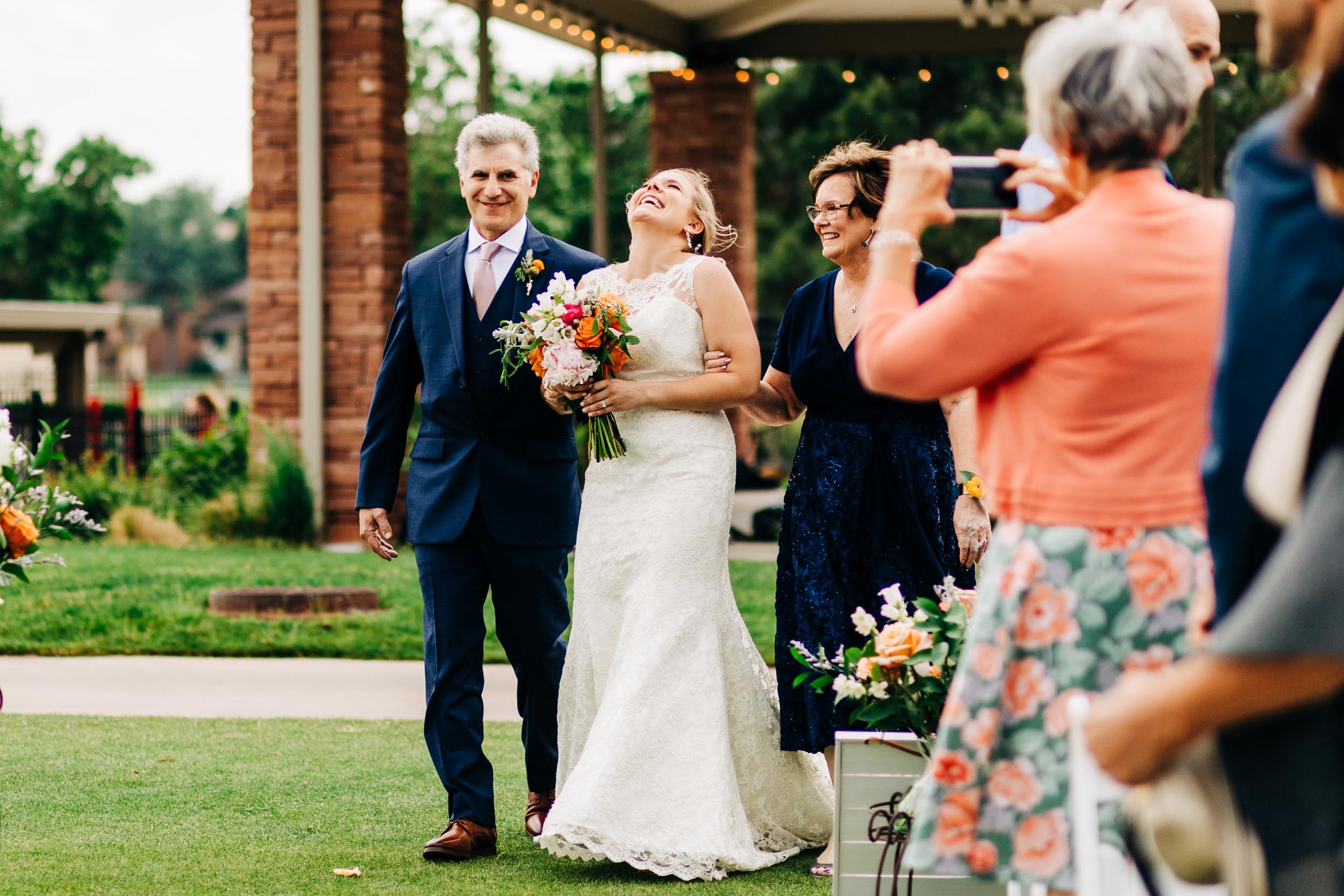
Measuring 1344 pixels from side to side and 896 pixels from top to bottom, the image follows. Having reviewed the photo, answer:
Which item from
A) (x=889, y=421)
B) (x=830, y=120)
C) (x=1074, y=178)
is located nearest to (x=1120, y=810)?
(x=1074, y=178)

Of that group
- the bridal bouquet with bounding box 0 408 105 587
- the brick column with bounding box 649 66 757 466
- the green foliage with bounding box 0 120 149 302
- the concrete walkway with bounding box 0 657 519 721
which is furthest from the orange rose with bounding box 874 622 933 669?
the green foliage with bounding box 0 120 149 302

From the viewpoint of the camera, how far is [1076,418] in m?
2.35

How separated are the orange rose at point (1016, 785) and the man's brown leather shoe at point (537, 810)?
2856mm

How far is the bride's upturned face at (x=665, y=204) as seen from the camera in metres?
4.91

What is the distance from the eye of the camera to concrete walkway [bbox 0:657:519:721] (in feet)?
23.2

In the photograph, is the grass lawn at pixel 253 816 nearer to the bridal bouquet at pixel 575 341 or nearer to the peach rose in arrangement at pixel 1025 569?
the bridal bouquet at pixel 575 341

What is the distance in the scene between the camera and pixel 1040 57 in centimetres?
235

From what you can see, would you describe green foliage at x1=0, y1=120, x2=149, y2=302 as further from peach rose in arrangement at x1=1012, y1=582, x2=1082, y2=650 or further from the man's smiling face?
peach rose in arrangement at x1=1012, y1=582, x2=1082, y2=650

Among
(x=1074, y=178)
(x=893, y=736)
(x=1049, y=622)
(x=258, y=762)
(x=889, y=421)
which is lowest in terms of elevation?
(x=258, y=762)

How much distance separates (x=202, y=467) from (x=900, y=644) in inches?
444

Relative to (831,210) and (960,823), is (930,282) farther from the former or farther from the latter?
(960,823)

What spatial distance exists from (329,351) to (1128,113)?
1004 centimetres

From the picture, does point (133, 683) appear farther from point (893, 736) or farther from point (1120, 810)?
point (1120, 810)

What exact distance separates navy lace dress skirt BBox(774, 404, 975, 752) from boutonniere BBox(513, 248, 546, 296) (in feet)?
3.55
